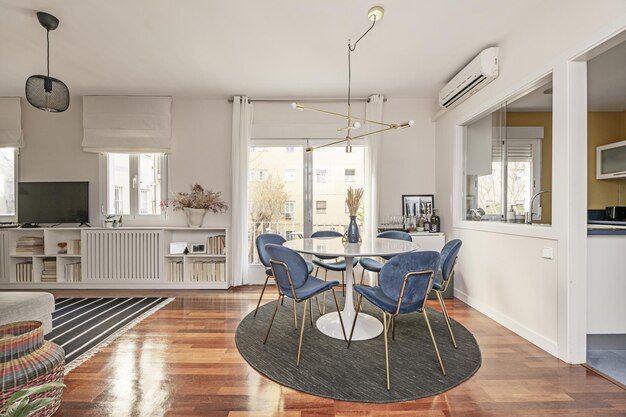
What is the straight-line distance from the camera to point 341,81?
13.2 feet

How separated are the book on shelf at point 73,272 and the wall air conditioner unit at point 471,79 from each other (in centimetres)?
565

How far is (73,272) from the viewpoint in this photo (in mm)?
4367

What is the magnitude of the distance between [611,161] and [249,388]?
5.70 m

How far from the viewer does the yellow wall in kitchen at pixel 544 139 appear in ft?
9.50

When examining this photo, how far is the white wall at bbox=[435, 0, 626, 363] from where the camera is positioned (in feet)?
7.36

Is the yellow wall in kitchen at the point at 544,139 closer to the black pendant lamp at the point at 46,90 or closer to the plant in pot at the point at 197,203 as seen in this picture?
the plant in pot at the point at 197,203

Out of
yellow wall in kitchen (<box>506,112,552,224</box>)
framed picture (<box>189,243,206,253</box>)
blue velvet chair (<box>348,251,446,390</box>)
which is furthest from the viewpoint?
framed picture (<box>189,243,206,253</box>)

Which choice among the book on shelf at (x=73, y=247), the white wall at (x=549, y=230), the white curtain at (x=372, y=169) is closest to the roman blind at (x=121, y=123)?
the book on shelf at (x=73, y=247)

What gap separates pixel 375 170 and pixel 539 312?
2.57 metres

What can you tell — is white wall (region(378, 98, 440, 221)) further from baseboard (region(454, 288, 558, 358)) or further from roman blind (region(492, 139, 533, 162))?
baseboard (region(454, 288, 558, 358))

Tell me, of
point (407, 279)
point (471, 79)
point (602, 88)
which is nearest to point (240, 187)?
point (407, 279)

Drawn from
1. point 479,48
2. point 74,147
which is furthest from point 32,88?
point 479,48

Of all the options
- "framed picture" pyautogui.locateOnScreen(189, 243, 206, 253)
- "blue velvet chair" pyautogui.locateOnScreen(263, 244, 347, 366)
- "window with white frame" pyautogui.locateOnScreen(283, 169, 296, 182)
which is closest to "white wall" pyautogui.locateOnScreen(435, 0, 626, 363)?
"blue velvet chair" pyautogui.locateOnScreen(263, 244, 347, 366)

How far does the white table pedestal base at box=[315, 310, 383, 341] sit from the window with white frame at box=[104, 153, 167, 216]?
3.26 meters
